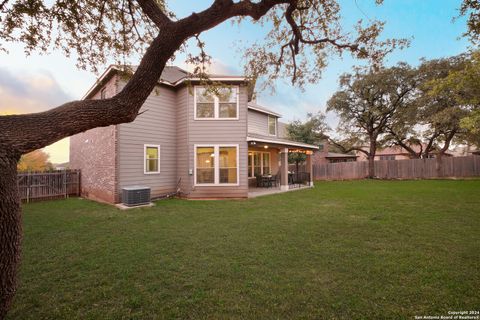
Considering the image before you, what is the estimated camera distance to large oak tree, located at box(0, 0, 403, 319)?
171 centimetres

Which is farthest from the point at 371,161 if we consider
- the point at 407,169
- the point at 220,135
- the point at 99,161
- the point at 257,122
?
the point at 99,161

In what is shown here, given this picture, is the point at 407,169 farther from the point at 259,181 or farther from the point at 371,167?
the point at 259,181

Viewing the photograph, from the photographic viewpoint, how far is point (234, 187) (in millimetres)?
10141

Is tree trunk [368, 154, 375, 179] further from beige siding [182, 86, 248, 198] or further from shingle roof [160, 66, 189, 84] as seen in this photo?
shingle roof [160, 66, 189, 84]

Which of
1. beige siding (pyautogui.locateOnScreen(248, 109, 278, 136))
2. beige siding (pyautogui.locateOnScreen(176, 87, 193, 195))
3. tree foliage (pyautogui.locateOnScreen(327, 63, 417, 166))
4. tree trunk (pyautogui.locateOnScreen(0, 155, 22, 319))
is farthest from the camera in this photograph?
tree foliage (pyautogui.locateOnScreen(327, 63, 417, 166))

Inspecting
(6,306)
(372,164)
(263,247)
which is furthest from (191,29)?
(372,164)

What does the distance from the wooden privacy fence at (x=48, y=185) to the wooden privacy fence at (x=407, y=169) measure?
19574 millimetres

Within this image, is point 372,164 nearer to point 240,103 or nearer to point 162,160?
point 240,103

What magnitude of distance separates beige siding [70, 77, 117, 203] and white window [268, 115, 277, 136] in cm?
984


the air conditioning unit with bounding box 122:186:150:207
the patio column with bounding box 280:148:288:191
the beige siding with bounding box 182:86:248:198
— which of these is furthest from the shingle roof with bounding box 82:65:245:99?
the patio column with bounding box 280:148:288:191

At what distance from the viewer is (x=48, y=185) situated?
1038 cm

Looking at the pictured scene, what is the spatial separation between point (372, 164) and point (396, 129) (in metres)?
3.73

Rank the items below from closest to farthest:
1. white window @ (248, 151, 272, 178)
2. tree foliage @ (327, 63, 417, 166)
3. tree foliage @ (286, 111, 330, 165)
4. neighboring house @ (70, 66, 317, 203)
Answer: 1. neighboring house @ (70, 66, 317, 203)
2. white window @ (248, 151, 272, 178)
3. tree foliage @ (327, 63, 417, 166)
4. tree foliage @ (286, 111, 330, 165)

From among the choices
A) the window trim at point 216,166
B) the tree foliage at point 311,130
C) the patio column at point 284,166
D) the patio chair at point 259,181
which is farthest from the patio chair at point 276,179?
the tree foliage at point 311,130
